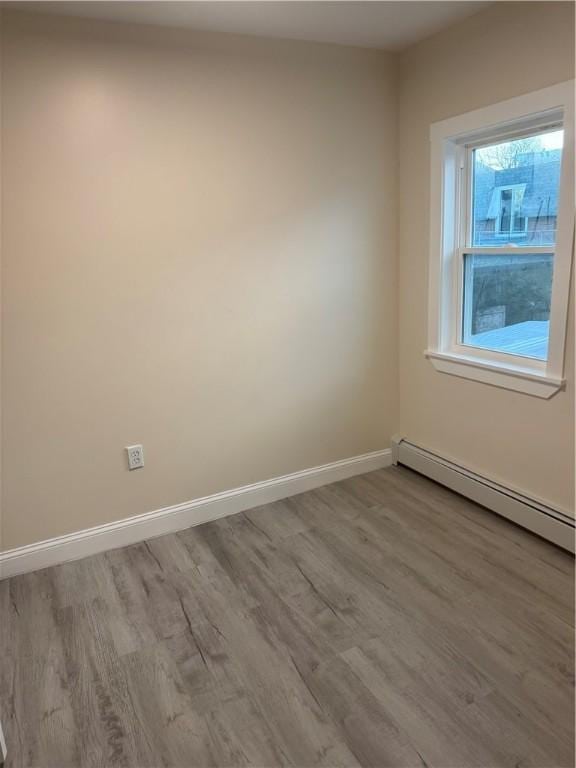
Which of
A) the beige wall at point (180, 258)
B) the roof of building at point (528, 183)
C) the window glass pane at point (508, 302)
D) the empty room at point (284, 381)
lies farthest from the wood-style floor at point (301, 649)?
the roof of building at point (528, 183)

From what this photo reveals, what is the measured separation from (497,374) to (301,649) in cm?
162

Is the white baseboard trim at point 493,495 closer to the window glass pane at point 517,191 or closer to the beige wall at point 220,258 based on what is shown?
the beige wall at point 220,258

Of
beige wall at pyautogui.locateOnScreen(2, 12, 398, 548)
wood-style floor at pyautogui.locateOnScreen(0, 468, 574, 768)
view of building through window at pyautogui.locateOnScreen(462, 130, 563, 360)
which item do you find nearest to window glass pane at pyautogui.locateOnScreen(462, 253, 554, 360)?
view of building through window at pyautogui.locateOnScreen(462, 130, 563, 360)

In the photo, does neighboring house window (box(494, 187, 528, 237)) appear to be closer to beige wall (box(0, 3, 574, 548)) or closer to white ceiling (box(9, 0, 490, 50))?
beige wall (box(0, 3, 574, 548))

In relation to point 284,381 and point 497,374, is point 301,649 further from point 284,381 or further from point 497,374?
point 497,374

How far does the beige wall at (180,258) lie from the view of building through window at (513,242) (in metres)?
0.55

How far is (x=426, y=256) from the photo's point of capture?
3111 millimetres

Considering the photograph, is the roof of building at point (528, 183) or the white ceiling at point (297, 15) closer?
the white ceiling at point (297, 15)

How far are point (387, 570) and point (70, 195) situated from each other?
2.17m

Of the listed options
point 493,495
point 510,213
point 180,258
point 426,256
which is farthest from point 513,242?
point 180,258

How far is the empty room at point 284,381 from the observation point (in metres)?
1.84

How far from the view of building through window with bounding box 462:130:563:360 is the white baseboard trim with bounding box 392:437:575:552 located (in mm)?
706

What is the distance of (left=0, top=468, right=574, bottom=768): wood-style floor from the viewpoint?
1.66m

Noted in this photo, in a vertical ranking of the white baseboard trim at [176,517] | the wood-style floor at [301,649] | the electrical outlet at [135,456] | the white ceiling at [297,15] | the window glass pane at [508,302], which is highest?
the white ceiling at [297,15]
